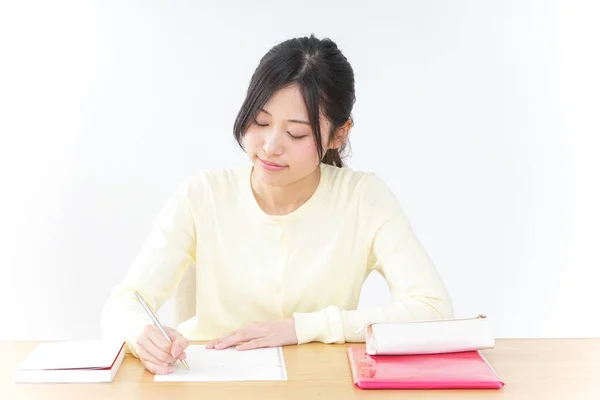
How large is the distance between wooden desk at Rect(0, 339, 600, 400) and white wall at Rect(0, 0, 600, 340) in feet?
5.89

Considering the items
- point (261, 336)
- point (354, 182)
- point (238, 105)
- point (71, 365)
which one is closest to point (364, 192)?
point (354, 182)

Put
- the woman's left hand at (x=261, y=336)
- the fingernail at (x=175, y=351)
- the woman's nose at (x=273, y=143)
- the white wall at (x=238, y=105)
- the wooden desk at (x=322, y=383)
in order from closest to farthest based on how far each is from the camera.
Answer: the wooden desk at (x=322, y=383) → the fingernail at (x=175, y=351) → the woman's left hand at (x=261, y=336) → the woman's nose at (x=273, y=143) → the white wall at (x=238, y=105)

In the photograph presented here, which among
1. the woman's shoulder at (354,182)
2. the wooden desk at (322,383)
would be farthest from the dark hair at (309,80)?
the wooden desk at (322,383)

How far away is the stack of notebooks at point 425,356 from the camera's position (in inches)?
67.5

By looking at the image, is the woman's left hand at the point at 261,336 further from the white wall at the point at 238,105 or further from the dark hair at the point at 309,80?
the white wall at the point at 238,105

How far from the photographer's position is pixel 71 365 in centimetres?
175

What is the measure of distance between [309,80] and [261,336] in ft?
1.99

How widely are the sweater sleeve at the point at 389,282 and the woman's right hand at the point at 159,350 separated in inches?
11.6

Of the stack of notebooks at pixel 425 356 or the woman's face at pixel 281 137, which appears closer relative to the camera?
the stack of notebooks at pixel 425 356

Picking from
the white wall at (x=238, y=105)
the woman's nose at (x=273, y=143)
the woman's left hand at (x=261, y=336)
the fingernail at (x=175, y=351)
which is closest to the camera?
the fingernail at (x=175, y=351)

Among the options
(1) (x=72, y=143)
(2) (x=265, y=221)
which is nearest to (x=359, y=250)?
(2) (x=265, y=221)

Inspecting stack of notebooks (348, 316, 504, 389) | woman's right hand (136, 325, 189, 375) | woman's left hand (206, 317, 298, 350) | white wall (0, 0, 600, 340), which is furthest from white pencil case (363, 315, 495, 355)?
white wall (0, 0, 600, 340)

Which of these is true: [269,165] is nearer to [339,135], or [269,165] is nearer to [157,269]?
[339,135]

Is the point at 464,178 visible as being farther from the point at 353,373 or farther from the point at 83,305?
the point at 353,373
